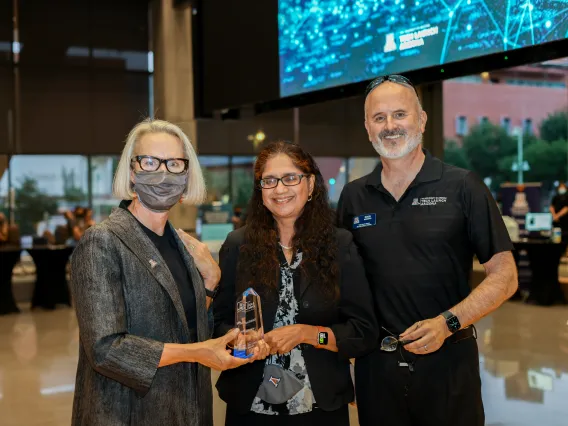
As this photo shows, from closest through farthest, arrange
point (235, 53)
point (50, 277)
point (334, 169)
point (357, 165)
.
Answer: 1. point (235, 53)
2. point (50, 277)
3. point (334, 169)
4. point (357, 165)

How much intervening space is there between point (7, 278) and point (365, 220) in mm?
8573

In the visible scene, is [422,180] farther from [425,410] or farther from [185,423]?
[185,423]

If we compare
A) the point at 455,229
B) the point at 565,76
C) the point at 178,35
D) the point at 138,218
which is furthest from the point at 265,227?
the point at 565,76

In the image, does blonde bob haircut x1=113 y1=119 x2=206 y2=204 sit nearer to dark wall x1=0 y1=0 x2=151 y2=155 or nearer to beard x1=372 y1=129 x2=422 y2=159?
beard x1=372 y1=129 x2=422 y2=159

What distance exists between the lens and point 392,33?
17.5ft

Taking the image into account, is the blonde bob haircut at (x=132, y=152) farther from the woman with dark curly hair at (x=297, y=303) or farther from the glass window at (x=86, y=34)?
the glass window at (x=86, y=34)

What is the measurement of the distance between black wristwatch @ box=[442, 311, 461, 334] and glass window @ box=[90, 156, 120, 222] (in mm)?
13234

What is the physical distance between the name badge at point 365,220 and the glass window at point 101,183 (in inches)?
507

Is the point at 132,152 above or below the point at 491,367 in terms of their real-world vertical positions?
above

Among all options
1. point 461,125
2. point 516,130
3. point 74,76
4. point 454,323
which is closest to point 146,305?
point 454,323

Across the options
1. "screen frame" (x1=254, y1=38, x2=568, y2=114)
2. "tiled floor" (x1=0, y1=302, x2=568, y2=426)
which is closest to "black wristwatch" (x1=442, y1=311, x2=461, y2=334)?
"screen frame" (x1=254, y1=38, x2=568, y2=114)

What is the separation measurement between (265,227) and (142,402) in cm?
74

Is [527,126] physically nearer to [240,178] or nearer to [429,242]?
[240,178]

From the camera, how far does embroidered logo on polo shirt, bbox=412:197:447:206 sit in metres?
2.36
